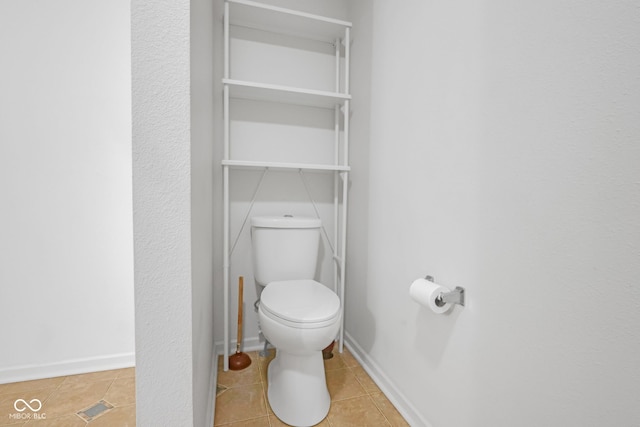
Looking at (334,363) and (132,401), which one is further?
(334,363)

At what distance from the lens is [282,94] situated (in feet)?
4.72

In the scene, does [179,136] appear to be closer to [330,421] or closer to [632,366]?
[632,366]

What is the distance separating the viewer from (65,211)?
132 centimetres

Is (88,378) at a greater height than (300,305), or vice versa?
(300,305)

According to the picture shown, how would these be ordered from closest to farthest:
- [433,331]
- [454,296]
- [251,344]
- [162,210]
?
[162,210], [454,296], [433,331], [251,344]

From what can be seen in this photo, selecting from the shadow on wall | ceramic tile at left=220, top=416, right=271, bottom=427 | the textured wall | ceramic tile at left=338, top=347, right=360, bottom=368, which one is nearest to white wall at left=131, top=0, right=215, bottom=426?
the textured wall

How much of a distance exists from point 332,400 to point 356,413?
116 mm

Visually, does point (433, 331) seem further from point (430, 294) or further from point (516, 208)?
point (516, 208)

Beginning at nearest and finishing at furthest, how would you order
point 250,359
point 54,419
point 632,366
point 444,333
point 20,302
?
point 632,366 → point 444,333 → point 54,419 → point 20,302 → point 250,359

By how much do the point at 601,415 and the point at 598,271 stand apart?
0.28 metres

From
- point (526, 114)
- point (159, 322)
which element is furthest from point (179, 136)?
point (526, 114)

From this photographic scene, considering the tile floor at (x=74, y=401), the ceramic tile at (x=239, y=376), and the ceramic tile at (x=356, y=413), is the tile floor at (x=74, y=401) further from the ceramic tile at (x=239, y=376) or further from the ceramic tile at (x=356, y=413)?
the ceramic tile at (x=356, y=413)

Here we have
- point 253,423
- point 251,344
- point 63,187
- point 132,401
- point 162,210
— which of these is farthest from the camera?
point 251,344

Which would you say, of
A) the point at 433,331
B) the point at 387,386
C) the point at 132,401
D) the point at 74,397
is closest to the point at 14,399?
the point at 74,397
